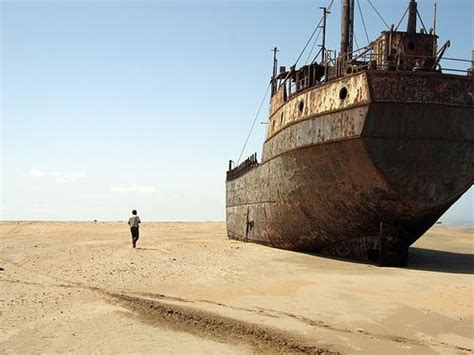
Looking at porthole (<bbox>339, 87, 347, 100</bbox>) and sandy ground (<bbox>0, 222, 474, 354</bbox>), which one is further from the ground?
porthole (<bbox>339, 87, 347, 100</bbox>)

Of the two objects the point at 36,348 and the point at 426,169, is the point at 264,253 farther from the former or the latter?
the point at 36,348

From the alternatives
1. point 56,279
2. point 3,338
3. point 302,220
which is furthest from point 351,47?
point 3,338

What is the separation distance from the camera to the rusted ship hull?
1133 centimetres

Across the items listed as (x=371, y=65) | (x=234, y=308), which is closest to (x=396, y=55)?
(x=371, y=65)

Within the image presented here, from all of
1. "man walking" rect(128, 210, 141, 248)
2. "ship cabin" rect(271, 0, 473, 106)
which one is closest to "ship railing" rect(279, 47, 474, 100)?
"ship cabin" rect(271, 0, 473, 106)

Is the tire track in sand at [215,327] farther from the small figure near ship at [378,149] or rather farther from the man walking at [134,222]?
the man walking at [134,222]

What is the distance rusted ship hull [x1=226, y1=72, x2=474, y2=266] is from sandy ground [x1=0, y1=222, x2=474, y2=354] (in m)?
1.37

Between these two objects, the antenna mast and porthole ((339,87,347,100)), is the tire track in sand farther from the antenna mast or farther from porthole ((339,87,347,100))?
the antenna mast

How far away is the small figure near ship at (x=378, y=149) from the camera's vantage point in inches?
446

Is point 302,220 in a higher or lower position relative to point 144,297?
higher

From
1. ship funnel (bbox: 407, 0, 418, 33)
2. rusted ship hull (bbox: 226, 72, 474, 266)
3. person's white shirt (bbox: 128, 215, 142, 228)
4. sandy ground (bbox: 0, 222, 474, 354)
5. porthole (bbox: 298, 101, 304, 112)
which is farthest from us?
person's white shirt (bbox: 128, 215, 142, 228)

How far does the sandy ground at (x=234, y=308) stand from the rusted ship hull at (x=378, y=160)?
1.37 meters

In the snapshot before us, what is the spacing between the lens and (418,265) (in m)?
13.0

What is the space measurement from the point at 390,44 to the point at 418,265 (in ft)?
20.6
